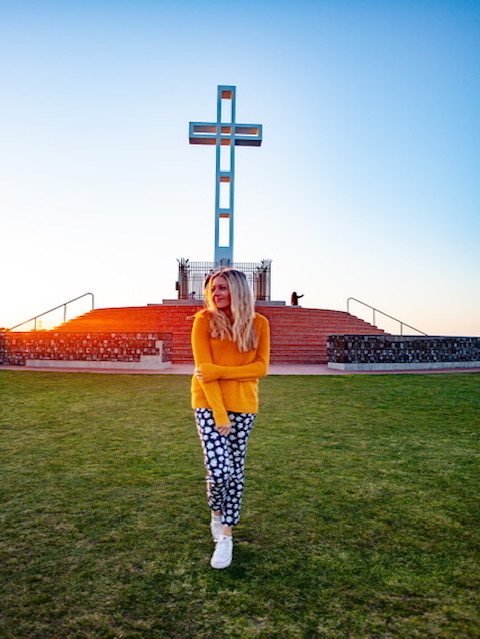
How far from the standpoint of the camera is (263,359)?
2.68 meters

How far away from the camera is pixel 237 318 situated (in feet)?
8.43

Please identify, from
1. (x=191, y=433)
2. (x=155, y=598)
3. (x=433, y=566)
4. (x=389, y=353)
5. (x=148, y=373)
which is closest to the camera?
(x=155, y=598)

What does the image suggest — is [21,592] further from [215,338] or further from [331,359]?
[331,359]

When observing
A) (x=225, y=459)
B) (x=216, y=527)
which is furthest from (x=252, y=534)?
(x=225, y=459)

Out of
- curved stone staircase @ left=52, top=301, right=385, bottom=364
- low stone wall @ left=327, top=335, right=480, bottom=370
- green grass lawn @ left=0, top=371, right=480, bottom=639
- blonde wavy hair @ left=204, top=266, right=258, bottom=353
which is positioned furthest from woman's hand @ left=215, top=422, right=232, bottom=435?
curved stone staircase @ left=52, top=301, right=385, bottom=364

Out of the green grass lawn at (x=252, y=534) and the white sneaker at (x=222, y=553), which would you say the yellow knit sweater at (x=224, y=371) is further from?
the green grass lawn at (x=252, y=534)

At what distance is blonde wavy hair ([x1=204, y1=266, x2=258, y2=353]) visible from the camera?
8.47ft

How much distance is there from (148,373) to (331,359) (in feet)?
19.5

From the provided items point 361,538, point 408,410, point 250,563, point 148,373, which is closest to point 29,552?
point 250,563

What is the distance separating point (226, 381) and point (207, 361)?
0.16 metres

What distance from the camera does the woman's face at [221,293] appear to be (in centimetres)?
263

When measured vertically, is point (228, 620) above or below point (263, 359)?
below

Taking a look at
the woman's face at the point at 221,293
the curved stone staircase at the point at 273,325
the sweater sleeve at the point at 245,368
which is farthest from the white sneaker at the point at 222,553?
the curved stone staircase at the point at 273,325

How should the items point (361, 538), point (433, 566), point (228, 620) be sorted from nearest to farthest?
point (228, 620) → point (433, 566) → point (361, 538)
